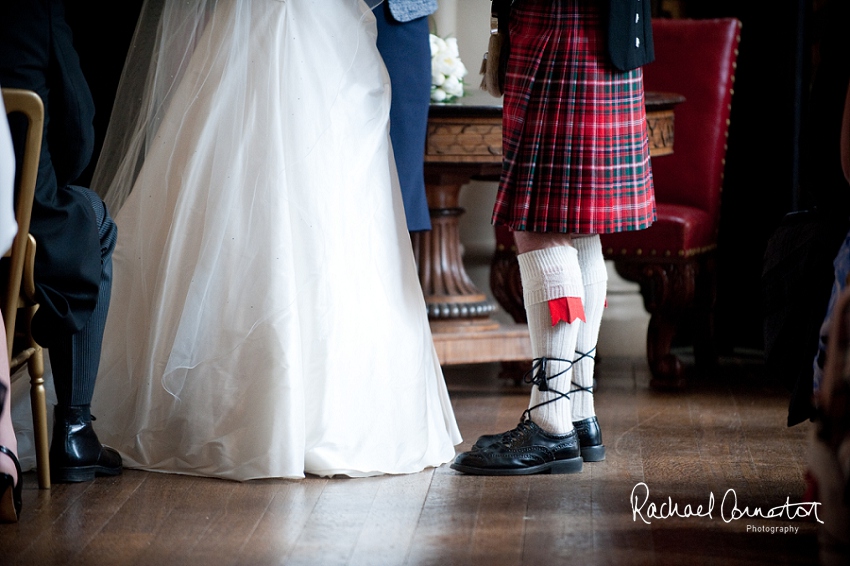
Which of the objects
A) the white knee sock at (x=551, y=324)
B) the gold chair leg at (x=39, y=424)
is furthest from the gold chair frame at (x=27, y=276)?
the white knee sock at (x=551, y=324)

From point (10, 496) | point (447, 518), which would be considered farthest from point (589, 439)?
point (10, 496)

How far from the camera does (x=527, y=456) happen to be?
1.92 metres

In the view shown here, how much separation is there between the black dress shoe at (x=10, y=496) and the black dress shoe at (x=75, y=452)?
0.22 meters

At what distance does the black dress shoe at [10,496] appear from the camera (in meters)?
1.45

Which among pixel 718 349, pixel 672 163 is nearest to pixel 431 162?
pixel 672 163

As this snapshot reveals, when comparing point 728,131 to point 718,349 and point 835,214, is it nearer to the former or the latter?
point 718,349

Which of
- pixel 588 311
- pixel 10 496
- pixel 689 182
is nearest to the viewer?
pixel 10 496

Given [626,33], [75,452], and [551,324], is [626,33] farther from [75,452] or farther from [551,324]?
[75,452]

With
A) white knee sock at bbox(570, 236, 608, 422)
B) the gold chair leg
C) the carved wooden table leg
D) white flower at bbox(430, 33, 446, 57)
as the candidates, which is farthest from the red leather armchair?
the gold chair leg

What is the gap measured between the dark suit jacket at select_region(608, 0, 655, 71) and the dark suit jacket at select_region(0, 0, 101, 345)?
98cm

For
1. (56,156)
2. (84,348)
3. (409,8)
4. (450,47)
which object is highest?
(409,8)

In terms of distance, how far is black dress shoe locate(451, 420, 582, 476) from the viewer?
1919 mm

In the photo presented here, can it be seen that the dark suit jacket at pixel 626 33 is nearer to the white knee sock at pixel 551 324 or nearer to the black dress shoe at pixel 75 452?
the white knee sock at pixel 551 324

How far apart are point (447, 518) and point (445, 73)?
4.75 ft
